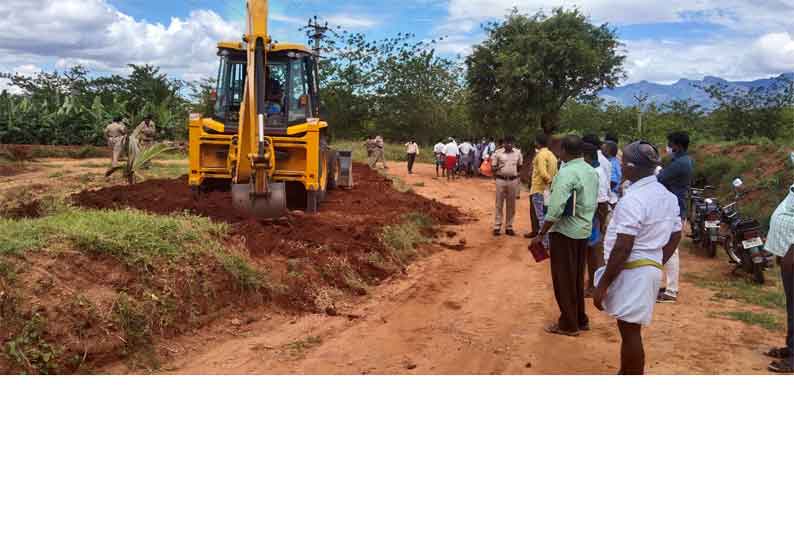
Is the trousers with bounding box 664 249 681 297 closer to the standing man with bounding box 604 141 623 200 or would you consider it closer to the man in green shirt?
the standing man with bounding box 604 141 623 200

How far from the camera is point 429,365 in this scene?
16.7 ft

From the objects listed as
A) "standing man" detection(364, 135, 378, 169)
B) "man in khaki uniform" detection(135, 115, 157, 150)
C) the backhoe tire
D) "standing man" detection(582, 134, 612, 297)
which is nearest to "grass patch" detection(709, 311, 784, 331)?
"standing man" detection(582, 134, 612, 297)

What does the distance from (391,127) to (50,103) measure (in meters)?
7.92

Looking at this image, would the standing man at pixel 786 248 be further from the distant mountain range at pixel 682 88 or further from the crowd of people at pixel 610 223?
the distant mountain range at pixel 682 88

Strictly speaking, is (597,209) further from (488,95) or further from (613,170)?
(488,95)

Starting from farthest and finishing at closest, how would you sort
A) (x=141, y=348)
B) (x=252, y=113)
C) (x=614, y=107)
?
1. (x=614, y=107)
2. (x=252, y=113)
3. (x=141, y=348)

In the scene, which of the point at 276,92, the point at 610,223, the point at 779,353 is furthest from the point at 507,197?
the point at 610,223

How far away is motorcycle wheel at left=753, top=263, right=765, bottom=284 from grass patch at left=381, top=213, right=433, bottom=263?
375cm

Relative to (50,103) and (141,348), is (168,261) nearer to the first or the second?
(141,348)

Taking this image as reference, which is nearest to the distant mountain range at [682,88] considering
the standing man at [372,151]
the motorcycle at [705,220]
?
the motorcycle at [705,220]

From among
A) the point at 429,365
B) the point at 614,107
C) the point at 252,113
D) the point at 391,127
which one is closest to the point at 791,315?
the point at 429,365

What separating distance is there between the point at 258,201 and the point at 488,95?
922 cm

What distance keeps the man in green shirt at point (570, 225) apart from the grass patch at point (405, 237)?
2.96 m

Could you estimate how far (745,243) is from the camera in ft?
24.6
